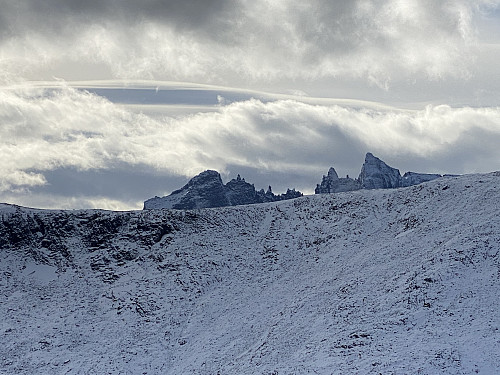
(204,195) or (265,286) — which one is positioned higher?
(204,195)

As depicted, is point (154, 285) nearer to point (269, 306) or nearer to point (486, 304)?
point (269, 306)

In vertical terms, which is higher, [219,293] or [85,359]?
[219,293]

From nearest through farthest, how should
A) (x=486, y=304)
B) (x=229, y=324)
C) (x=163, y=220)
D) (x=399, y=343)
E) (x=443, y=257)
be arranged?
(x=399, y=343) → (x=486, y=304) → (x=443, y=257) → (x=229, y=324) → (x=163, y=220)

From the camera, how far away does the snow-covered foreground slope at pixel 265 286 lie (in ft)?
120

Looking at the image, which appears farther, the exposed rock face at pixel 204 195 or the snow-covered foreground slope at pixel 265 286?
the exposed rock face at pixel 204 195

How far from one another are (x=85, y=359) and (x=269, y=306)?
16.0 m

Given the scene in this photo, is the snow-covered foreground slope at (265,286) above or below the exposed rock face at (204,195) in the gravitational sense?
below

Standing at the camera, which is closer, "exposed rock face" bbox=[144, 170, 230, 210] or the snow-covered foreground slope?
the snow-covered foreground slope

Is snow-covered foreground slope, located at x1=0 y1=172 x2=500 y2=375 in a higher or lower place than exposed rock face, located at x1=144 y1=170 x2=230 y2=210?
lower

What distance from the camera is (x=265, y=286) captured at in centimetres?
5597

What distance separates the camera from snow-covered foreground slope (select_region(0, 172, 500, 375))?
3647 centimetres

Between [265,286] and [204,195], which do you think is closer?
[265,286]

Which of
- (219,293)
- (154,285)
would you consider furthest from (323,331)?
(154,285)

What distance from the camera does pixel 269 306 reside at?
165 feet
